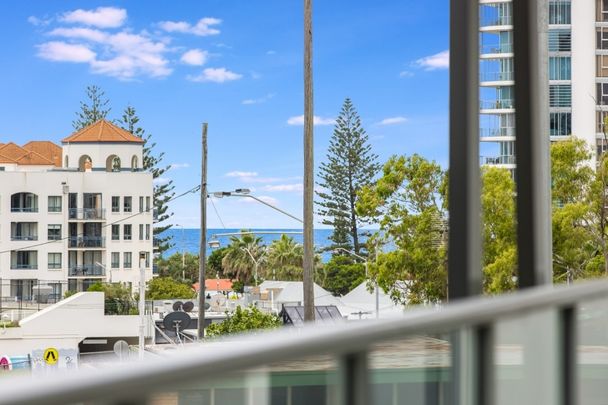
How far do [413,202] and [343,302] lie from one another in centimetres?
906

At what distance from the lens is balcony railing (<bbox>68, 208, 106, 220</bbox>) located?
2983 centimetres

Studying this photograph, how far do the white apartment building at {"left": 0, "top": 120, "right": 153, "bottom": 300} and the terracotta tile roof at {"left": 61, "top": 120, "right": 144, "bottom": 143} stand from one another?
0.10 feet

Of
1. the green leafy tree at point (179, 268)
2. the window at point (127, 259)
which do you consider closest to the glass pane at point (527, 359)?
the window at point (127, 259)

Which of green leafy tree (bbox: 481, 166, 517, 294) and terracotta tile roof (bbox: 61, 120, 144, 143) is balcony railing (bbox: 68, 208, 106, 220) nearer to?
terracotta tile roof (bbox: 61, 120, 144, 143)

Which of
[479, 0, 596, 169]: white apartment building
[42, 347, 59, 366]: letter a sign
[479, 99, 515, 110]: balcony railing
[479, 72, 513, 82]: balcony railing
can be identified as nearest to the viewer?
[42, 347, 59, 366]: letter a sign

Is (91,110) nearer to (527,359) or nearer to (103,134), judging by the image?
(103,134)

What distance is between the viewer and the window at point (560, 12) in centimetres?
2470

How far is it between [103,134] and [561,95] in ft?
43.0

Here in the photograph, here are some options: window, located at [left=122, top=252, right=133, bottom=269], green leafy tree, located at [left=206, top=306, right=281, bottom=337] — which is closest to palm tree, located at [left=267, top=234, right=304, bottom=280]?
window, located at [left=122, top=252, right=133, bottom=269]

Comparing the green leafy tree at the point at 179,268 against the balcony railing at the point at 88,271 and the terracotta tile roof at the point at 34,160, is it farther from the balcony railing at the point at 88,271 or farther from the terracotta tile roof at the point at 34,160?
the terracotta tile roof at the point at 34,160

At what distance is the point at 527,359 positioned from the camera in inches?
34.5

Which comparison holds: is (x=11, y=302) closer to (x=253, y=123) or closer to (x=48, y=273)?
(x=48, y=273)

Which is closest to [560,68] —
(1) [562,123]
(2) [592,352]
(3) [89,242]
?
(1) [562,123]

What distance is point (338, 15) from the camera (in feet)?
160
